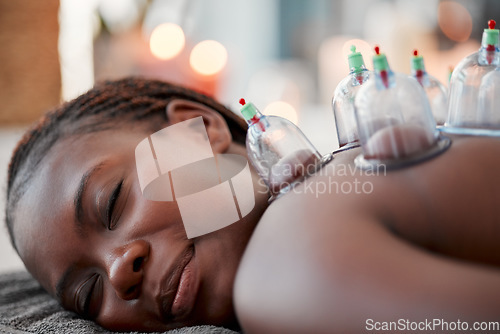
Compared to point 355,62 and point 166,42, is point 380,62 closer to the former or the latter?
point 355,62

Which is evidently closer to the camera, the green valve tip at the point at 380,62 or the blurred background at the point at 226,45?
the green valve tip at the point at 380,62

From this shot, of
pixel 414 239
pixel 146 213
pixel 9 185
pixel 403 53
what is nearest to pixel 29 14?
pixel 9 185

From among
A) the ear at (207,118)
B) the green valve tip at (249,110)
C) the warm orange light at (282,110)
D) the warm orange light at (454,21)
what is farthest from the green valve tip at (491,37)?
the warm orange light at (454,21)

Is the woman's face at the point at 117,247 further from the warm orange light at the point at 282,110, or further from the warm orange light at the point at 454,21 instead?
the warm orange light at the point at 454,21

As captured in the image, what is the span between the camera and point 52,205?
2.71 feet

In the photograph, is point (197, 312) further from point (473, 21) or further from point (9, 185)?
point (473, 21)

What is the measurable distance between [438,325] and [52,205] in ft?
1.94

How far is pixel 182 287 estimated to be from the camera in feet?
2.40

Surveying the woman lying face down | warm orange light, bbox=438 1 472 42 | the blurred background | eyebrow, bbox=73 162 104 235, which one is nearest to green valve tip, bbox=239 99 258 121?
the woman lying face down

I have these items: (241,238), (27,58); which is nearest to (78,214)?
(241,238)

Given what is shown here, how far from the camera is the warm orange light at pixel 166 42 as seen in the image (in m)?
2.91

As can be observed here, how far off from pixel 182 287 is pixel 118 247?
0.11 m

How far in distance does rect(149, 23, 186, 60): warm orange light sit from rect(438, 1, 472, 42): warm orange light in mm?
2370

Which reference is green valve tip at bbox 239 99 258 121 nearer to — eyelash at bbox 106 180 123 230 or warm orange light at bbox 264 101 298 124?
eyelash at bbox 106 180 123 230
